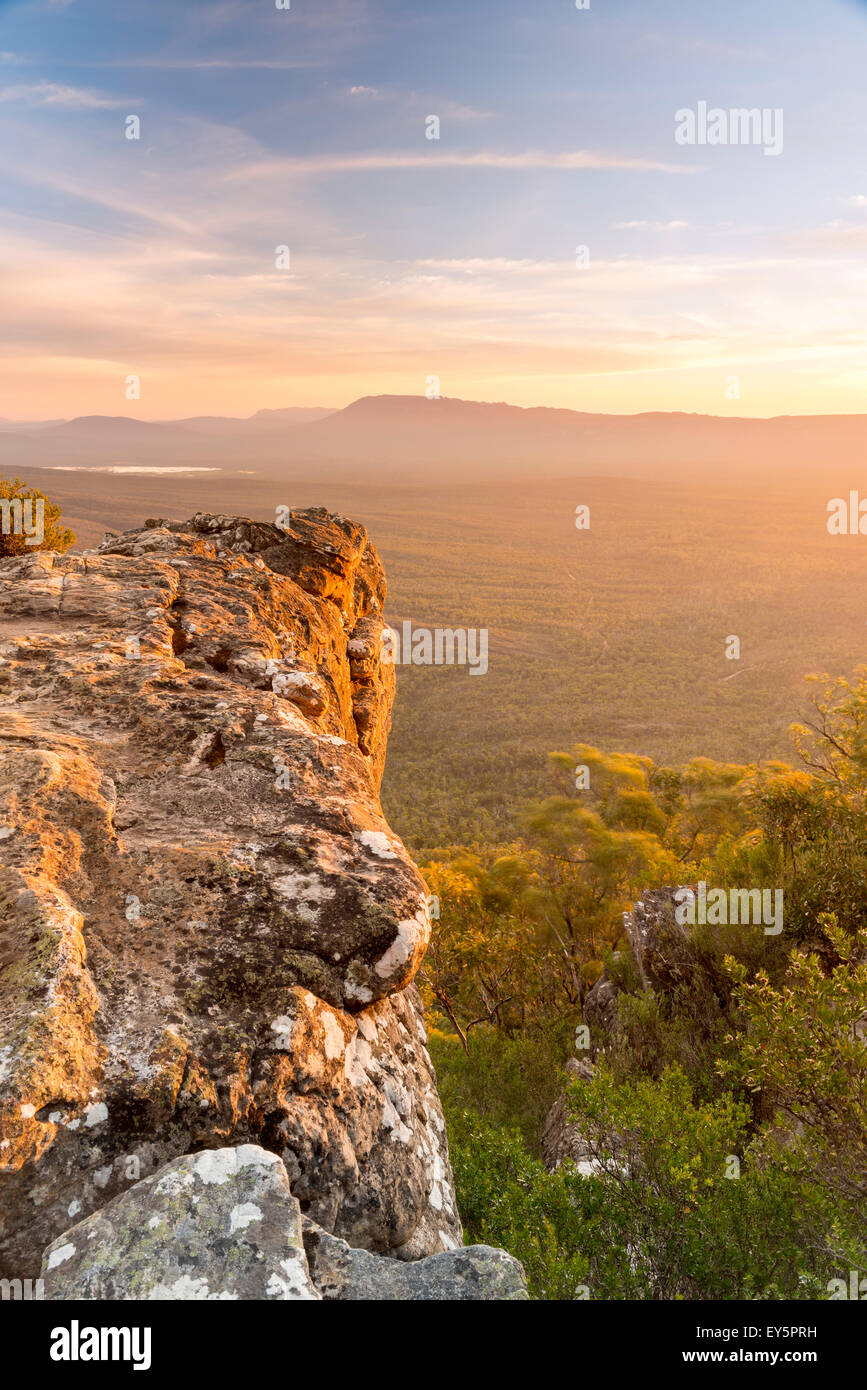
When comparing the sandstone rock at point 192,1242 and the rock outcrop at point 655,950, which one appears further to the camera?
the rock outcrop at point 655,950

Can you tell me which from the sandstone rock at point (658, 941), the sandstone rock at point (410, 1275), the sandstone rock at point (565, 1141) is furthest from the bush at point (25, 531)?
the sandstone rock at point (410, 1275)

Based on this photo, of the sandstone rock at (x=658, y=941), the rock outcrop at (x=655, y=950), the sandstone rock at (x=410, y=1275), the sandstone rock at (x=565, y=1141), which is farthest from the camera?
the sandstone rock at (x=658, y=941)

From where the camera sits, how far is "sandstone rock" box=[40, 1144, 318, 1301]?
2885mm

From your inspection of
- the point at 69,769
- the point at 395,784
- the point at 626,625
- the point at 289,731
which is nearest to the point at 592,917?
the point at 289,731

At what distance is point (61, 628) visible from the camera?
7727 millimetres

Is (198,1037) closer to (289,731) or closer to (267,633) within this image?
(289,731)

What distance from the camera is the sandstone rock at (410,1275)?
321cm

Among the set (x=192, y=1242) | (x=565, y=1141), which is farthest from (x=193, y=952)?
(x=565, y=1141)

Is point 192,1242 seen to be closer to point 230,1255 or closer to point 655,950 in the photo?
point 230,1255

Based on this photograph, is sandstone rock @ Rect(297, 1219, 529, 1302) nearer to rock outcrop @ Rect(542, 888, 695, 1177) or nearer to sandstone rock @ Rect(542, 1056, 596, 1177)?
sandstone rock @ Rect(542, 1056, 596, 1177)

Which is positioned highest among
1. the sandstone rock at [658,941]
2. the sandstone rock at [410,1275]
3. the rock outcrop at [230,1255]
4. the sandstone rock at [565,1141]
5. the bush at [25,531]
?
the bush at [25,531]

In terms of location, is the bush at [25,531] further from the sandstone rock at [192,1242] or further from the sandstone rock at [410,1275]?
the sandstone rock at [410,1275]

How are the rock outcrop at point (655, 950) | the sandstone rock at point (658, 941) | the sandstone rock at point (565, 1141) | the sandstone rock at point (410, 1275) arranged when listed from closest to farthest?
the sandstone rock at point (410, 1275) < the sandstone rock at point (565, 1141) < the rock outcrop at point (655, 950) < the sandstone rock at point (658, 941)

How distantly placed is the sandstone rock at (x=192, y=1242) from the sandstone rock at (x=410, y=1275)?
0.34 m
